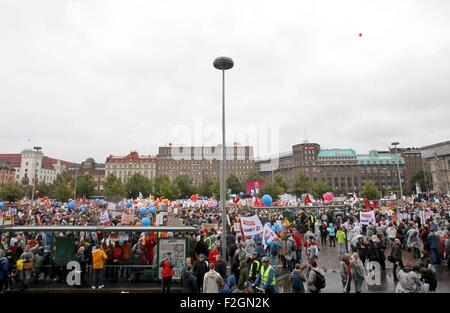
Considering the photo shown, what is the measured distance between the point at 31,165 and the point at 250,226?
177 metres

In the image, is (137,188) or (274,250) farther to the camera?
(137,188)

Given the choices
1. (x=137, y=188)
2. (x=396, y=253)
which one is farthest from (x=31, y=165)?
(x=396, y=253)

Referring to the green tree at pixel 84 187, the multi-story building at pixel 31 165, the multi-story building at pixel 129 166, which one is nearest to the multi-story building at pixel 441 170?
the green tree at pixel 84 187

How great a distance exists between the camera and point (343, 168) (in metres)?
146

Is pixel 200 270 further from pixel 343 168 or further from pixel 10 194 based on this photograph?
pixel 343 168

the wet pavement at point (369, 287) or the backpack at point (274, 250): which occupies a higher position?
the backpack at point (274, 250)

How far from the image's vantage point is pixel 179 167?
505 ft

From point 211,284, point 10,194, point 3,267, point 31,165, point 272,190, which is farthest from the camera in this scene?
point 31,165

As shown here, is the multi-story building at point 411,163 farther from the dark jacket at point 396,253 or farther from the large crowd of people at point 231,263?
the dark jacket at point 396,253

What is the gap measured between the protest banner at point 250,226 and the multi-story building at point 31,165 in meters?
165

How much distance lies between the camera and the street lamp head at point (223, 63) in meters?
13.5

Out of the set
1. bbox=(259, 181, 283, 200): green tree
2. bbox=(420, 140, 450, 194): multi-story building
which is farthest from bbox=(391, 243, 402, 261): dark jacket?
bbox=(420, 140, 450, 194): multi-story building

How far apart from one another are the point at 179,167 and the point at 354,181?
83.4m

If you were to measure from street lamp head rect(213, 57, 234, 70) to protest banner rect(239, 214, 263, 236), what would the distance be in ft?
22.4
